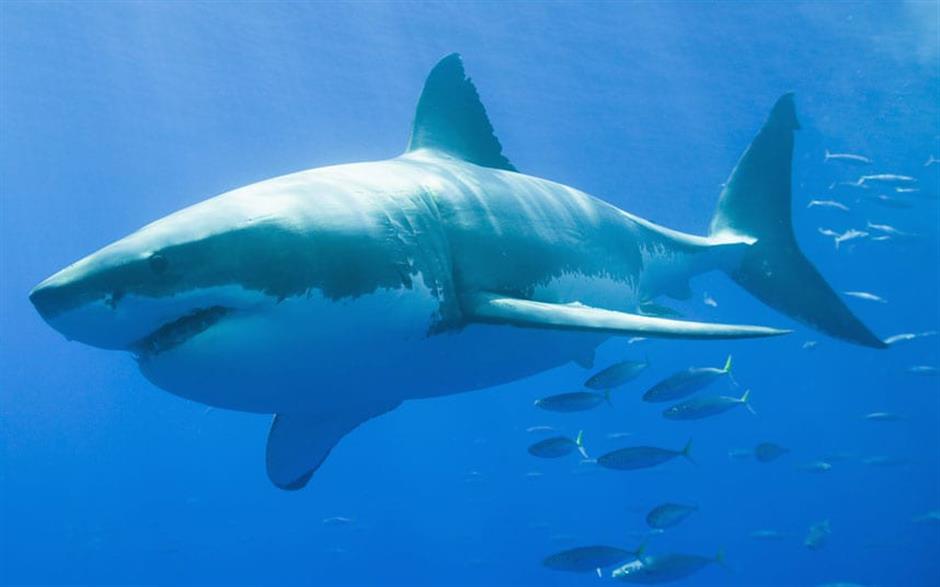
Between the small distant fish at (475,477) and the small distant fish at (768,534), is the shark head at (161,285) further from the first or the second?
the small distant fish at (475,477)

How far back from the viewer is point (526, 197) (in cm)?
441

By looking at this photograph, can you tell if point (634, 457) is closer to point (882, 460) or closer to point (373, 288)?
point (373, 288)

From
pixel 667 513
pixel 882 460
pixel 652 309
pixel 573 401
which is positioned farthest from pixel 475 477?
pixel 652 309

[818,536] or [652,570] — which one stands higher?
[652,570]

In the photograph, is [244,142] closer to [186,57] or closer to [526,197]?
[186,57]

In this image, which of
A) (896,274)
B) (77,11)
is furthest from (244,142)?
(896,274)

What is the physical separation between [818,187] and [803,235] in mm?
7533

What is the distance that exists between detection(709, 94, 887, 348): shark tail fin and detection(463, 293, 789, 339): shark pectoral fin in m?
2.98

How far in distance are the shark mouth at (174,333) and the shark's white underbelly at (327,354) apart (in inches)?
0.7

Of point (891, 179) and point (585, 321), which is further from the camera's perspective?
point (891, 179)

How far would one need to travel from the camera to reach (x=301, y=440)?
448cm

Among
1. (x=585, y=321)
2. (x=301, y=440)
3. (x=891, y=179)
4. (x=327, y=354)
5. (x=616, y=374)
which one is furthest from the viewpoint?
(x=891, y=179)

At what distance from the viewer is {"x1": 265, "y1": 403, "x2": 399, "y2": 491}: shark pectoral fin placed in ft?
14.3

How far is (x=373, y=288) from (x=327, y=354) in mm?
301
